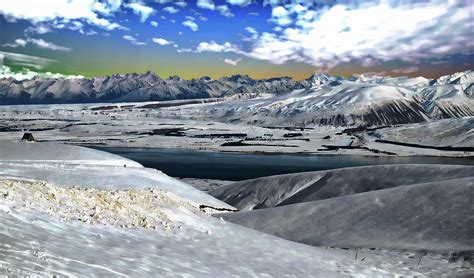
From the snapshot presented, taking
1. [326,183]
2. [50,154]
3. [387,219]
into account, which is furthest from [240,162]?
[387,219]

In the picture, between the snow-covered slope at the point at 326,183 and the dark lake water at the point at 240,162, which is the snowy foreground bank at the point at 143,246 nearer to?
the snow-covered slope at the point at 326,183

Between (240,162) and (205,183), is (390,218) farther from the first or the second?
(240,162)

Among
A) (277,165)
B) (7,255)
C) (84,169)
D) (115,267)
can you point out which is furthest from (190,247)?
(277,165)

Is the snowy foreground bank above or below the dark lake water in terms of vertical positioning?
above

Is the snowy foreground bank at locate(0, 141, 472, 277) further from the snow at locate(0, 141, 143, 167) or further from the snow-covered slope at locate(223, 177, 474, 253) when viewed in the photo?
the snow at locate(0, 141, 143, 167)

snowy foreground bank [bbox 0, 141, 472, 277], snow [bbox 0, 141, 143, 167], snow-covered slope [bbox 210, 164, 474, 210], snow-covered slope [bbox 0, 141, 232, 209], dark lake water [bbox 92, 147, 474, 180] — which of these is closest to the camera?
snowy foreground bank [bbox 0, 141, 472, 277]

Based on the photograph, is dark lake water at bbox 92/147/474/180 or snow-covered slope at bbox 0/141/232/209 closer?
snow-covered slope at bbox 0/141/232/209

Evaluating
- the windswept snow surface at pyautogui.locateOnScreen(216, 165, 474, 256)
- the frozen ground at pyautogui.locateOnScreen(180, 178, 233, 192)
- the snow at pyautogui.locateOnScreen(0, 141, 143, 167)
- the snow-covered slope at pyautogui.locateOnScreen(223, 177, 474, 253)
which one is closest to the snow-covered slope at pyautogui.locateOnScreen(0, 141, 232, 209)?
the snow at pyautogui.locateOnScreen(0, 141, 143, 167)

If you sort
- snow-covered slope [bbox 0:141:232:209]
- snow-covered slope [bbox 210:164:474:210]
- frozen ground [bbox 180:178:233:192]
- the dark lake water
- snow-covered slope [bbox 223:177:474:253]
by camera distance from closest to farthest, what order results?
snow-covered slope [bbox 223:177:474:253] → snow-covered slope [bbox 0:141:232:209] → snow-covered slope [bbox 210:164:474:210] → frozen ground [bbox 180:178:233:192] → the dark lake water
